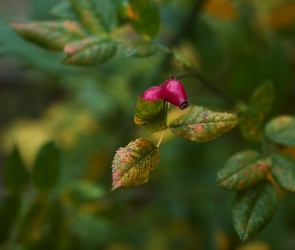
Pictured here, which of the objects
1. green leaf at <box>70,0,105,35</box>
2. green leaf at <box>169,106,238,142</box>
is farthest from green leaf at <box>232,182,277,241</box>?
green leaf at <box>70,0,105,35</box>

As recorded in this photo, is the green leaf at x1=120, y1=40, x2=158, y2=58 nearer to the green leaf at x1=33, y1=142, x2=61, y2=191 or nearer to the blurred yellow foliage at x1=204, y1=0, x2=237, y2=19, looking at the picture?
the green leaf at x1=33, y1=142, x2=61, y2=191

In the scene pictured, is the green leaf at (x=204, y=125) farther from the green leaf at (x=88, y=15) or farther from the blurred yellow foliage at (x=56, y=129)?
the blurred yellow foliage at (x=56, y=129)

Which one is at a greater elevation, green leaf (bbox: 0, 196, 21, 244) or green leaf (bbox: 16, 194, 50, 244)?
green leaf (bbox: 0, 196, 21, 244)

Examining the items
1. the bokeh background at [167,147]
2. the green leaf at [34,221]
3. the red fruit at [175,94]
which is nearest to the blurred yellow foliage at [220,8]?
the bokeh background at [167,147]

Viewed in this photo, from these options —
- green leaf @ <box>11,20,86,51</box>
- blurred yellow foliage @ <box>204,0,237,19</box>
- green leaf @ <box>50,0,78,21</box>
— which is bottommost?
green leaf @ <box>11,20,86,51</box>

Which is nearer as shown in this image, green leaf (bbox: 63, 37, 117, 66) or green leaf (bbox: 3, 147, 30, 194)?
green leaf (bbox: 63, 37, 117, 66)

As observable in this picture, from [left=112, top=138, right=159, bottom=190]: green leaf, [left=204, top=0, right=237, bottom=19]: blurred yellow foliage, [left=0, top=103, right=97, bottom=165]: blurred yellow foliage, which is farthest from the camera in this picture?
[left=0, top=103, right=97, bottom=165]: blurred yellow foliage

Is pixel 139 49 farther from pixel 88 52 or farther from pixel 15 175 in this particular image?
pixel 15 175
